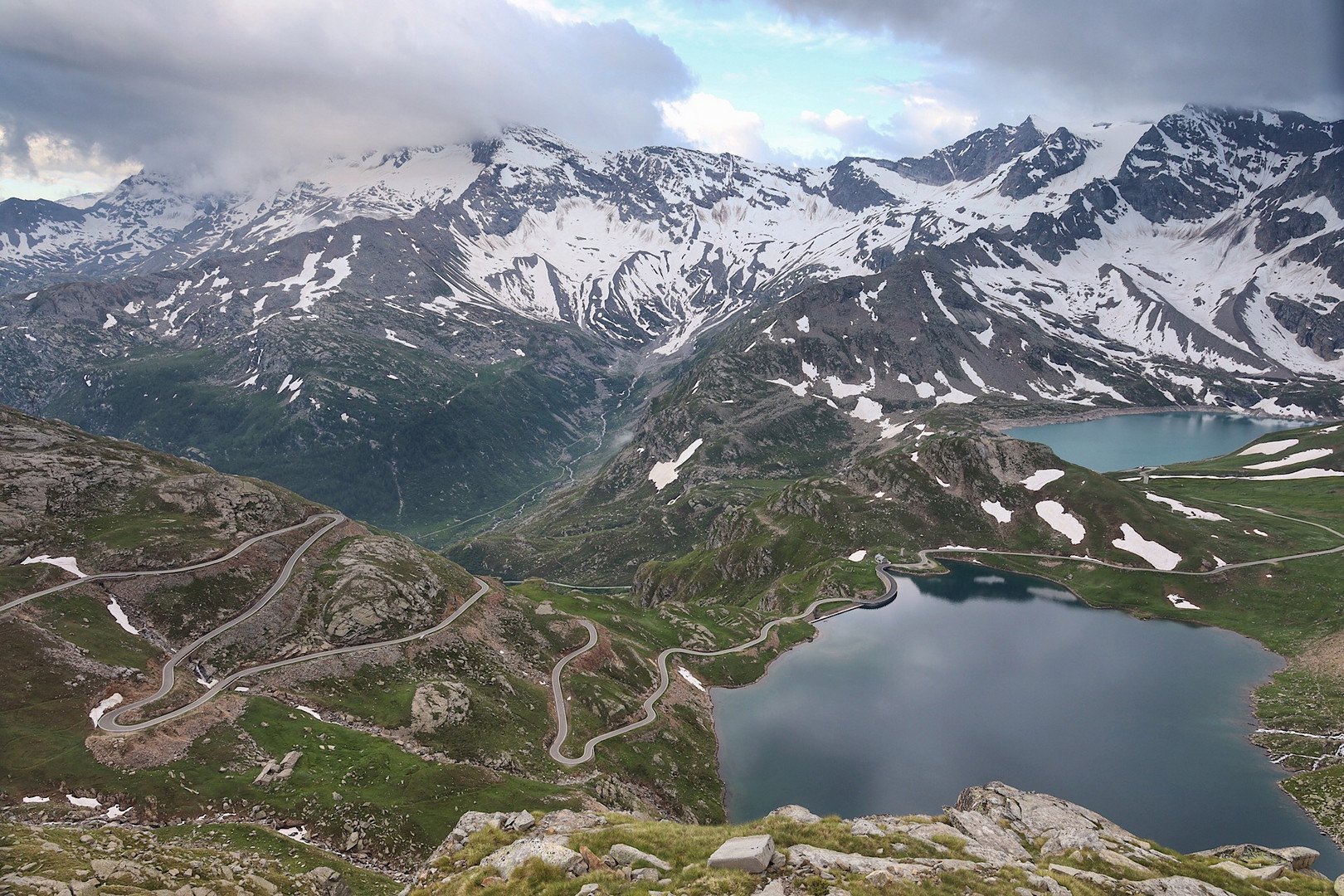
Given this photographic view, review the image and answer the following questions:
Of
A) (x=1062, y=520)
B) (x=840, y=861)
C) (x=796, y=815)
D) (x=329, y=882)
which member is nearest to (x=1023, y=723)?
(x=796, y=815)

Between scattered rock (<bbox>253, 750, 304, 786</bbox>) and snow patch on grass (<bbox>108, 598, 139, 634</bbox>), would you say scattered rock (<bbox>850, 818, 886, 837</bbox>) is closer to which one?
scattered rock (<bbox>253, 750, 304, 786</bbox>)

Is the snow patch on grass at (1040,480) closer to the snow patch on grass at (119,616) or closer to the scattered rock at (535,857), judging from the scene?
the scattered rock at (535,857)

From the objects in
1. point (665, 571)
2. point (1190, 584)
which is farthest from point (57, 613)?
point (1190, 584)

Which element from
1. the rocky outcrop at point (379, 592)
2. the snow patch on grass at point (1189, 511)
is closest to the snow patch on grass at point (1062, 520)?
the snow patch on grass at point (1189, 511)

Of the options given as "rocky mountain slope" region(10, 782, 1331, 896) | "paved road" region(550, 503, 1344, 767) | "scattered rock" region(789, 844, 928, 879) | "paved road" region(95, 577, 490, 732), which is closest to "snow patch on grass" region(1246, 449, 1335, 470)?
"paved road" region(550, 503, 1344, 767)

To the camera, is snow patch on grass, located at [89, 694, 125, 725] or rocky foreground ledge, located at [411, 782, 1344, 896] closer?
rocky foreground ledge, located at [411, 782, 1344, 896]

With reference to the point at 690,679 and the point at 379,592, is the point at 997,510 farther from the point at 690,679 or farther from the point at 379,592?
the point at 379,592

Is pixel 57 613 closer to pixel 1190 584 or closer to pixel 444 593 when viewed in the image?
pixel 444 593
